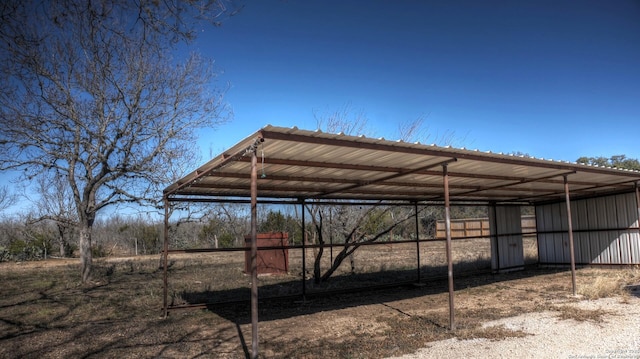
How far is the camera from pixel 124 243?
3203 centimetres

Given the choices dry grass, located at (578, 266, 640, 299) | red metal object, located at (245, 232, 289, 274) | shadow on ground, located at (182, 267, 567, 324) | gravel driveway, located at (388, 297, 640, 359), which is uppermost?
red metal object, located at (245, 232, 289, 274)

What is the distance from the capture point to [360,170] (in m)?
7.51

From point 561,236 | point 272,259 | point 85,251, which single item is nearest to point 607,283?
point 561,236

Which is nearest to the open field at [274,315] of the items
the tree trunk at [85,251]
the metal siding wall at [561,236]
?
the tree trunk at [85,251]

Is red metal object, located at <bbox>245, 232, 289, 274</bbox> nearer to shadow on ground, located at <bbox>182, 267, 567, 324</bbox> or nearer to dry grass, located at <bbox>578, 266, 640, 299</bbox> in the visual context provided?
shadow on ground, located at <bbox>182, 267, 567, 324</bbox>

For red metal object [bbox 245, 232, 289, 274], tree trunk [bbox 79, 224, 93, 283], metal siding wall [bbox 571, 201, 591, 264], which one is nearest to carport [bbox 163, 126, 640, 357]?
metal siding wall [bbox 571, 201, 591, 264]

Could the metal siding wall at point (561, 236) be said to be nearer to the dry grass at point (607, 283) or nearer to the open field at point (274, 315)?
the open field at point (274, 315)

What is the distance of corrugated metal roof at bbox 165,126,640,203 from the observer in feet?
18.3

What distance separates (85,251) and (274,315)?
25.1ft

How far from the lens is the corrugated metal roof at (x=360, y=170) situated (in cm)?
558

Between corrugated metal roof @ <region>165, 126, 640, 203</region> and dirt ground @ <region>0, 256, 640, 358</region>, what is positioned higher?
corrugated metal roof @ <region>165, 126, 640, 203</region>

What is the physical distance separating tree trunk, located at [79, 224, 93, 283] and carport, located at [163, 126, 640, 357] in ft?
16.0

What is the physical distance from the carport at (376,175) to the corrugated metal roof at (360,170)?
1 cm

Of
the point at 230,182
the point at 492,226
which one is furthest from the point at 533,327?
the point at 492,226
